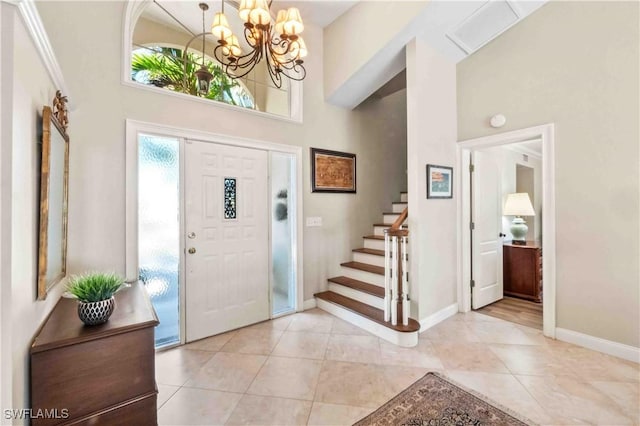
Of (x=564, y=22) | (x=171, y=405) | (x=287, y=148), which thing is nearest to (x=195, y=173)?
(x=287, y=148)

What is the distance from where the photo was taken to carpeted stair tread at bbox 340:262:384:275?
3.45 metres

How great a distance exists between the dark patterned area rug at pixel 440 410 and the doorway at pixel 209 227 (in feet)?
5.84

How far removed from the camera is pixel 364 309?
10.1 ft

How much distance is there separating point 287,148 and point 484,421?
2948 mm

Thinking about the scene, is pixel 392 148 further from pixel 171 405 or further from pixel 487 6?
pixel 171 405

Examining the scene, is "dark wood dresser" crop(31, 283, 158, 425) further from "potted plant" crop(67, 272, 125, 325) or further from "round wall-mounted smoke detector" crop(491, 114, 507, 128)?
"round wall-mounted smoke detector" crop(491, 114, 507, 128)

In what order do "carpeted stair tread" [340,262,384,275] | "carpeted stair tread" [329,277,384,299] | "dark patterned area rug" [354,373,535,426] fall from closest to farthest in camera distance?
1. "dark patterned area rug" [354,373,535,426]
2. "carpeted stair tread" [329,277,384,299]
3. "carpeted stair tread" [340,262,384,275]

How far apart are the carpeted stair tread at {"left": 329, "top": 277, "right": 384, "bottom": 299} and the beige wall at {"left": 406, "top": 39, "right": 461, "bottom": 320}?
15.1 inches

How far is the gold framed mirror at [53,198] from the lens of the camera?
4.31ft

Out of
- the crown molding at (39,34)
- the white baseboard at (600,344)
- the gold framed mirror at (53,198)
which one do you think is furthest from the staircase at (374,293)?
the crown molding at (39,34)

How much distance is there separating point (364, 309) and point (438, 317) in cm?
84

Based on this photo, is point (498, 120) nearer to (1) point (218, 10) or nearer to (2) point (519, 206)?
(2) point (519, 206)

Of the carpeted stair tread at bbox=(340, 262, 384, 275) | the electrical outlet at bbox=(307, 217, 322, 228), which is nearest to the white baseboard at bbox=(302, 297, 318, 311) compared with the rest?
the carpeted stair tread at bbox=(340, 262, 384, 275)

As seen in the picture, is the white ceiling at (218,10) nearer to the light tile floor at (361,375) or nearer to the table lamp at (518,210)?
the light tile floor at (361,375)
